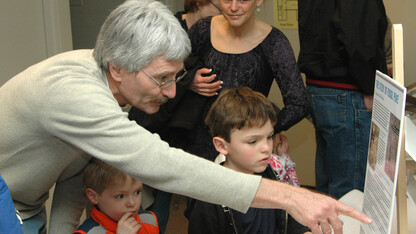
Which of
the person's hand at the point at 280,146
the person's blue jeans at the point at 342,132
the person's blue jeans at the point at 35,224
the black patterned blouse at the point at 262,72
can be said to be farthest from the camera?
the person's hand at the point at 280,146

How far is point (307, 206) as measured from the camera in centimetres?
116

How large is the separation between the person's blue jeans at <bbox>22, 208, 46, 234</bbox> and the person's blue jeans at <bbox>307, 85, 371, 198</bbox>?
1442 mm

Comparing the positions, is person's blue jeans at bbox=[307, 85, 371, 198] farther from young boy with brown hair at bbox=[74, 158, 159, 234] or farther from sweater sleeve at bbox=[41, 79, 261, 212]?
sweater sleeve at bbox=[41, 79, 261, 212]

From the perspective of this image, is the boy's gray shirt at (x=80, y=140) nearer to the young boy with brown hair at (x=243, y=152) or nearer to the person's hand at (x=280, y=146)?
the young boy with brown hair at (x=243, y=152)

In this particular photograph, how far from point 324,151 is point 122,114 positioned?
1742 millimetres


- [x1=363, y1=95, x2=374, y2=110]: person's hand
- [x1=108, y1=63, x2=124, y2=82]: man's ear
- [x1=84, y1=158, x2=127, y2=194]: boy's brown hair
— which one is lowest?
[x1=84, y1=158, x2=127, y2=194]: boy's brown hair

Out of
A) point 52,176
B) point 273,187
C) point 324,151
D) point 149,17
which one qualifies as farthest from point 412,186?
point 324,151

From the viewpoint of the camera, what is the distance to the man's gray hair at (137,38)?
1.42m

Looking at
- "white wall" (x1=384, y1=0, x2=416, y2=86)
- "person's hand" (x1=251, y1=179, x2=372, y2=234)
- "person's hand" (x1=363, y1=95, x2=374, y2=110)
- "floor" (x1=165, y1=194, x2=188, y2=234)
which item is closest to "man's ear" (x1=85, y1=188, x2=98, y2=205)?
"person's hand" (x1=251, y1=179, x2=372, y2=234)

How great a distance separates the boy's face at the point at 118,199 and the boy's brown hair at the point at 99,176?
0.06 ft

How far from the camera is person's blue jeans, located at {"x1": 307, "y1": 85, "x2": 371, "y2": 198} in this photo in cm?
234

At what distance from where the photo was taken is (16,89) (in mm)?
1381

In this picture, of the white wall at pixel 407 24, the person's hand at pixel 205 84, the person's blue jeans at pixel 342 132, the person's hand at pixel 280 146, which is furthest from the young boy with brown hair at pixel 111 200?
the white wall at pixel 407 24

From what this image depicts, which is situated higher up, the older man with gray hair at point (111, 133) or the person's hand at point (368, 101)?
the older man with gray hair at point (111, 133)
